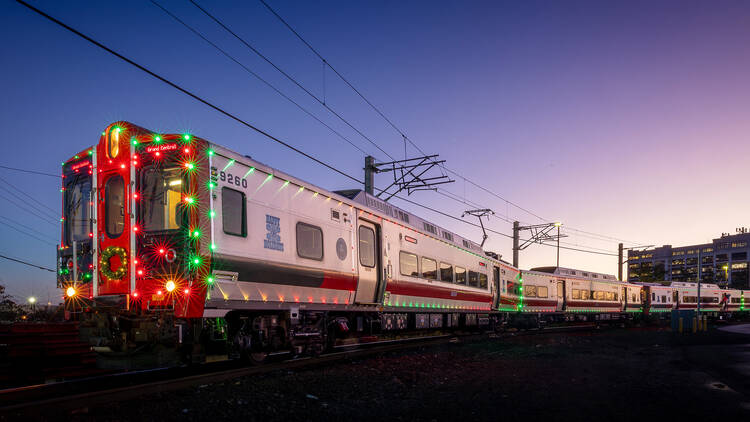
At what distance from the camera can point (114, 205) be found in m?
8.67

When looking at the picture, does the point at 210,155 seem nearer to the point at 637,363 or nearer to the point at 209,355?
the point at 209,355

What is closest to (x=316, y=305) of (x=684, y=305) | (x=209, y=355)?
(x=209, y=355)

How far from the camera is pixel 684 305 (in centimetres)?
4925

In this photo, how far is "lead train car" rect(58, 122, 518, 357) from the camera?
804 cm

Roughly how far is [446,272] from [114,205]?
12130mm

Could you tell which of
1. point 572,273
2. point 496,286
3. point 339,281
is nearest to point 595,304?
point 572,273

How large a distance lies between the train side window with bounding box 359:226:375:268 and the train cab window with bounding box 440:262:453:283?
5100 mm

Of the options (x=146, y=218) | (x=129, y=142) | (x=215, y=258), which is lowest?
(x=215, y=258)

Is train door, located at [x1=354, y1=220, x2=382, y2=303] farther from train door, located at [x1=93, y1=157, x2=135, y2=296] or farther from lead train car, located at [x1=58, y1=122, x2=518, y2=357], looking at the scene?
train door, located at [x1=93, y1=157, x2=135, y2=296]

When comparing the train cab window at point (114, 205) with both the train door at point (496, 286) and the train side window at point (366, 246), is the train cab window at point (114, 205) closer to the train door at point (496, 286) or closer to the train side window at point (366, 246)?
the train side window at point (366, 246)

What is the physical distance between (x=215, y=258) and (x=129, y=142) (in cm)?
249

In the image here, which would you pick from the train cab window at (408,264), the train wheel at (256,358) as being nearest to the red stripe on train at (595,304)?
the train cab window at (408,264)

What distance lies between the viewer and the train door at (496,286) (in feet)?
78.3

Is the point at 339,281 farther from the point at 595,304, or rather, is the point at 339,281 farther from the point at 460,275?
the point at 595,304
